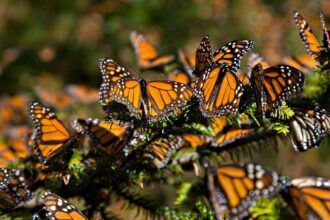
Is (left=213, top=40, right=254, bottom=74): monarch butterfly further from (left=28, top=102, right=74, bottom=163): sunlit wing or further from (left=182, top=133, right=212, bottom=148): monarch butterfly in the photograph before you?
(left=28, top=102, right=74, bottom=163): sunlit wing

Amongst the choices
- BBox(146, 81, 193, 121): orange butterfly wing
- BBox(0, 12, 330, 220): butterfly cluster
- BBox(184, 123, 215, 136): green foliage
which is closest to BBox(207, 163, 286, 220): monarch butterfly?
BBox(0, 12, 330, 220): butterfly cluster

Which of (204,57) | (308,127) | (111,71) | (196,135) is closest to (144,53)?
(111,71)

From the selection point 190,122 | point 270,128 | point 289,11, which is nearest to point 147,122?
point 190,122

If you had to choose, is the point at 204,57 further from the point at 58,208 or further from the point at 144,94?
the point at 58,208

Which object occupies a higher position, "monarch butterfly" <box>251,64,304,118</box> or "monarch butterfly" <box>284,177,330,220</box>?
"monarch butterfly" <box>251,64,304,118</box>

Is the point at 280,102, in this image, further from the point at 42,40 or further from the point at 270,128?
the point at 42,40

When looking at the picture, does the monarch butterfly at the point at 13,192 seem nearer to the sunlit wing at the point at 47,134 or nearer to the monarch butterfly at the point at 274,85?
the sunlit wing at the point at 47,134
